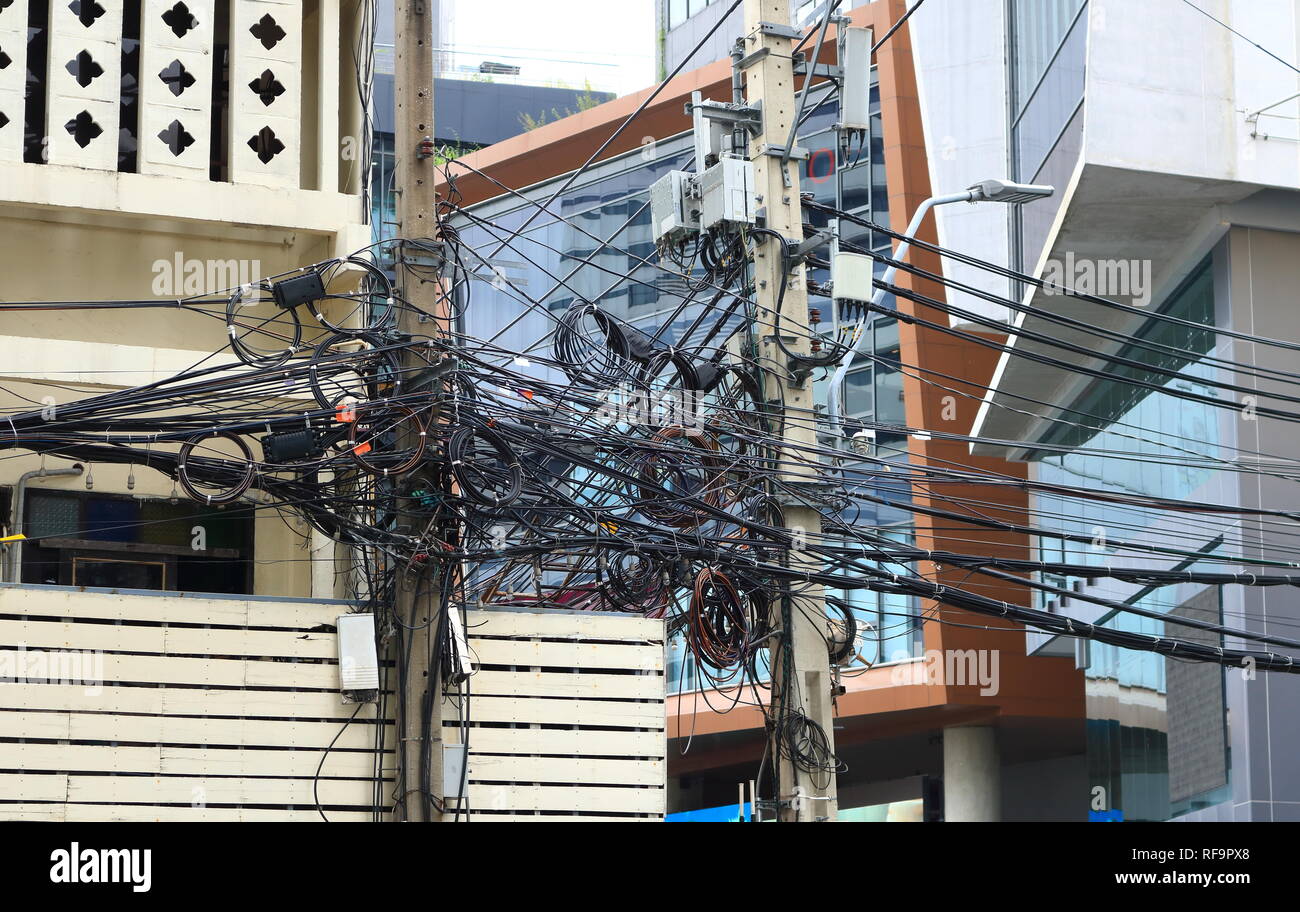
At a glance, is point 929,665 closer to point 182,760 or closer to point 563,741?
point 563,741

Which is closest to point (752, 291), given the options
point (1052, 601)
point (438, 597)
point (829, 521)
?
point (829, 521)

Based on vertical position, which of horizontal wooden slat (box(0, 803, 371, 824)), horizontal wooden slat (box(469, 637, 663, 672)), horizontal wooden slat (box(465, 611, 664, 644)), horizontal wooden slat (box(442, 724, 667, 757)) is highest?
horizontal wooden slat (box(465, 611, 664, 644))

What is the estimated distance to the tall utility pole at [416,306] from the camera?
1135cm

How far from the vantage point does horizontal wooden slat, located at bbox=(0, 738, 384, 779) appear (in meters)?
11.3

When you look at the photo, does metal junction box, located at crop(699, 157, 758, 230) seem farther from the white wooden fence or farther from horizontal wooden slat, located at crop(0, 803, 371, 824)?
horizontal wooden slat, located at crop(0, 803, 371, 824)

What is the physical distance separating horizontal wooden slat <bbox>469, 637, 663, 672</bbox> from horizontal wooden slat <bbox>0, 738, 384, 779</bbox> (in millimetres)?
1039

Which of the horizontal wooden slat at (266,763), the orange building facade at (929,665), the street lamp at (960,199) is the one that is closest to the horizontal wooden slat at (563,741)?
the horizontal wooden slat at (266,763)

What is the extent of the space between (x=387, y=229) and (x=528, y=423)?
33.0 m

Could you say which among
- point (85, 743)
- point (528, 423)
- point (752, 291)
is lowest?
point (85, 743)

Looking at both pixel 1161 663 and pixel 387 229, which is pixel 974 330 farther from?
pixel 387 229

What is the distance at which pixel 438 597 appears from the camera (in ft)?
38.1

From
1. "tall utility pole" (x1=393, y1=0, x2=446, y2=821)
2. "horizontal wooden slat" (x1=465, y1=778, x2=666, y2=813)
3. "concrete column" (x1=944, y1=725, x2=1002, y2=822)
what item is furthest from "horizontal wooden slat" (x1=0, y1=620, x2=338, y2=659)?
"concrete column" (x1=944, y1=725, x2=1002, y2=822)

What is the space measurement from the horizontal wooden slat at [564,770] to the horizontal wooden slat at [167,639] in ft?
4.68

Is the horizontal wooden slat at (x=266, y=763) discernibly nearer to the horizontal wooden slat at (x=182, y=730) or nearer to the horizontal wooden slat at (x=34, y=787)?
the horizontal wooden slat at (x=182, y=730)
